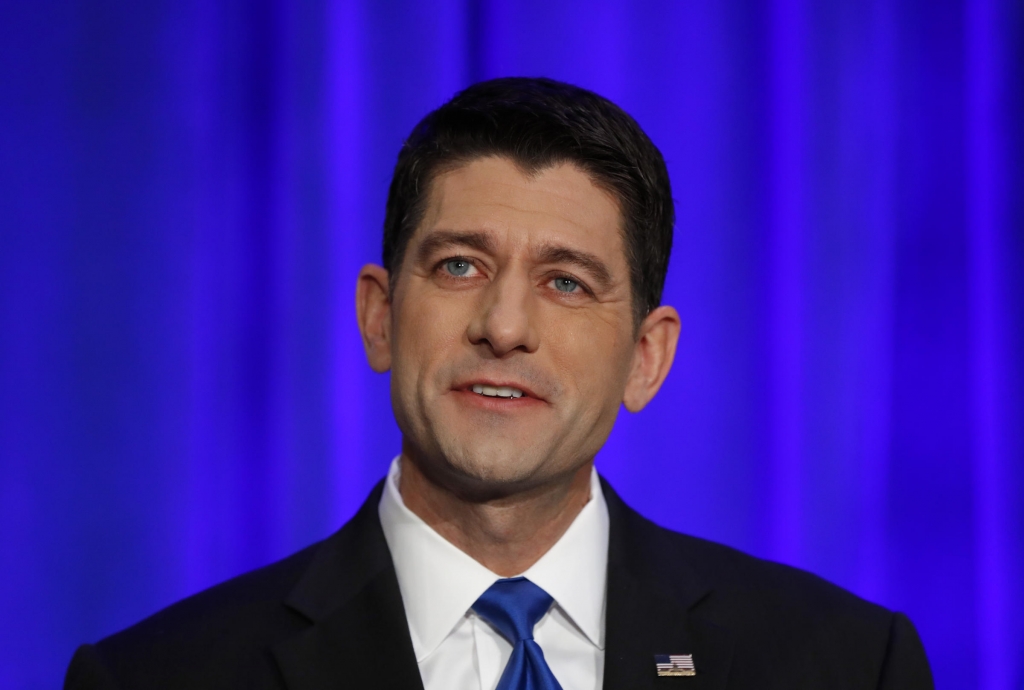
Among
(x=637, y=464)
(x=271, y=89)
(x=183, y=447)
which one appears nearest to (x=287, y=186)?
(x=271, y=89)

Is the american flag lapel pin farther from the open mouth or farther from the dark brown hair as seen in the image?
the dark brown hair

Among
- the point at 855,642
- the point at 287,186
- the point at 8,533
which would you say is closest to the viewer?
the point at 855,642

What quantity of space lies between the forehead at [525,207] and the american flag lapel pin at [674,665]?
2.30 ft

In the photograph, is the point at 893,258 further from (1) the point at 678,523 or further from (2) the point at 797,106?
(1) the point at 678,523

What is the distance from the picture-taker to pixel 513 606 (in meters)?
2.01

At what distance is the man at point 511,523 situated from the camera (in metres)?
1.98

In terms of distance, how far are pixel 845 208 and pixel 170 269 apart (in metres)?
1.70

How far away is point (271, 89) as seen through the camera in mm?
2961

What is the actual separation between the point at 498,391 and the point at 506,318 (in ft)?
0.43

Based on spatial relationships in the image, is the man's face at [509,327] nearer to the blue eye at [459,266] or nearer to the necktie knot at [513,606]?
the blue eye at [459,266]

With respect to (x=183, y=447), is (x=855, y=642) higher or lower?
lower

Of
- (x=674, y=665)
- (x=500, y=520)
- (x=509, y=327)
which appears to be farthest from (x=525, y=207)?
(x=674, y=665)

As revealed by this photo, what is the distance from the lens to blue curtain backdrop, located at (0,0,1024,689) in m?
2.85

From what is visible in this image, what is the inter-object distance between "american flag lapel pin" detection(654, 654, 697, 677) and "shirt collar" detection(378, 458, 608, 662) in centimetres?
11
